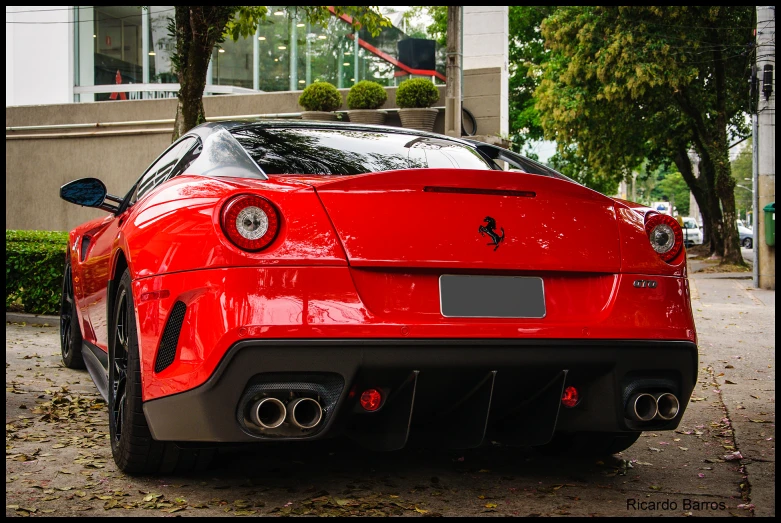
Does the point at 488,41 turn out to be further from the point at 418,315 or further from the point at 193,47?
the point at 418,315

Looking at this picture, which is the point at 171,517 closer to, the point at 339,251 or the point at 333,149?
the point at 339,251

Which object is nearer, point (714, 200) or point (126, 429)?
point (126, 429)

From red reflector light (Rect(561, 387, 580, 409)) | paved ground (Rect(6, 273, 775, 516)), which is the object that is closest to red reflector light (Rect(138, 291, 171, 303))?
paved ground (Rect(6, 273, 775, 516))

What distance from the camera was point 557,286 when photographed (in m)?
3.25

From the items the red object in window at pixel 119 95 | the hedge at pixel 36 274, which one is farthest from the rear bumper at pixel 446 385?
the red object in window at pixel 119 95

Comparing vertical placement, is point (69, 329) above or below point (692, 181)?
below

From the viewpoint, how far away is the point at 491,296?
314 centimetres

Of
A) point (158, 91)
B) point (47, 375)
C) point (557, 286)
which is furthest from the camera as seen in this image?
point (158, 91)

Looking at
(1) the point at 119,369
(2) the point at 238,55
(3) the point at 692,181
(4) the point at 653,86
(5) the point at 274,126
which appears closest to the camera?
(1) the point at 119,369

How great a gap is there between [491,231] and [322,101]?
577 inches

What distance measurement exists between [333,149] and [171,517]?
62.0 inches

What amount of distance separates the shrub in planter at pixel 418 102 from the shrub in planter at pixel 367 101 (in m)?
0.49

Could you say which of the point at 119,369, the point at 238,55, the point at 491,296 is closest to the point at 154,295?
the point at 119,369

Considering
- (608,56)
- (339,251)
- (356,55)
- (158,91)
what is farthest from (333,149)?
(608,56)
